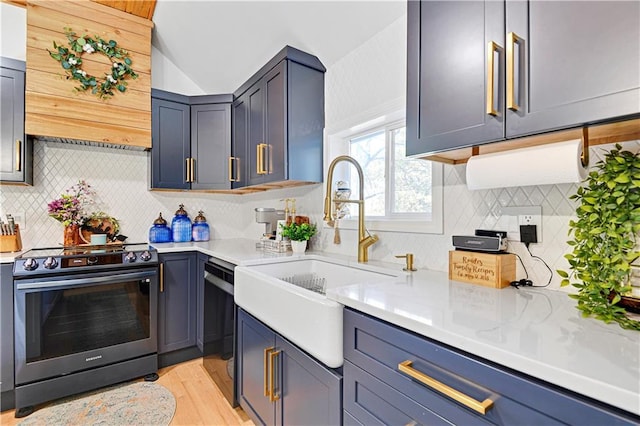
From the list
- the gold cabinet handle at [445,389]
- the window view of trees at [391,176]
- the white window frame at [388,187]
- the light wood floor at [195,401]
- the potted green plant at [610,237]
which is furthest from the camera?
the light wood floor at [195,401]

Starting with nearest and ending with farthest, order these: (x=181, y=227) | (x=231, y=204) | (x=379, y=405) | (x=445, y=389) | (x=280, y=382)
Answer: (x=445, y=389), (x=379, y=405), (x=280, y=382), (x=181, y=227), (x=231, y=204)

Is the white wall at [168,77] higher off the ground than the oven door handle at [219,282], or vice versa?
the white wall at [168,77]

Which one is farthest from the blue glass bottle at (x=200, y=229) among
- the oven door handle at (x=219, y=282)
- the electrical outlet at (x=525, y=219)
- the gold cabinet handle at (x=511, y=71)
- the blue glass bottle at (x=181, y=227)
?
the gold cabinet handle at (x=511, y=71)

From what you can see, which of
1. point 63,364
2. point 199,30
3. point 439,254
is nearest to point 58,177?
point 63,364

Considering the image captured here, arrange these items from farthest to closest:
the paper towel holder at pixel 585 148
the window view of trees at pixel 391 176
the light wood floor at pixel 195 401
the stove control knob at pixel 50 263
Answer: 1. the stove control knob at pixel 50 263
2. the light wood floor at pixel 195 401
3. the window view of trees at pixel 391 176
4. the paper towel holder at pixel 585 148

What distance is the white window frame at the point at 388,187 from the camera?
1.54m

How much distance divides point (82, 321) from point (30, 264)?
0.49 m

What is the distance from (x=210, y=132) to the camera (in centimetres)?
295

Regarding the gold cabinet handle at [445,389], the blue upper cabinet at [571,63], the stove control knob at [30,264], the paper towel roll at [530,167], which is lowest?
the gold cabinet handle at [445,389]

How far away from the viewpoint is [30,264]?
1.93m

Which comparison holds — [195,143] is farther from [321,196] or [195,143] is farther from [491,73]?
[491,73]

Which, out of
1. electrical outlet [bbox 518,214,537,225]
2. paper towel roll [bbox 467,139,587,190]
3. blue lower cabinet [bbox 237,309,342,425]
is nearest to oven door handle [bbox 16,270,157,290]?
blue lower cabinet [bbox 237,309,342,425]

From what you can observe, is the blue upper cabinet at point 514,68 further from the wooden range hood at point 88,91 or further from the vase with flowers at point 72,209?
the vase with flowers at point 72,209

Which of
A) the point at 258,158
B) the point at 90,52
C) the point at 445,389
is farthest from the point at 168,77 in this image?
the point at 445,389
